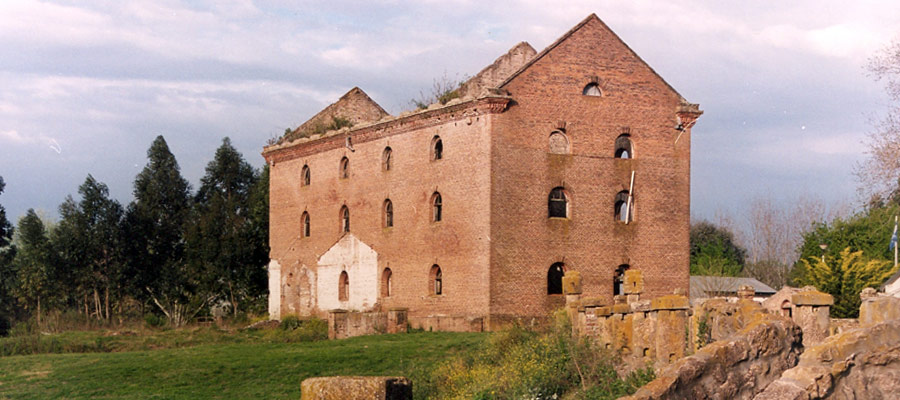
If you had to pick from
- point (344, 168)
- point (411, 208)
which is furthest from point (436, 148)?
point (344, 168)

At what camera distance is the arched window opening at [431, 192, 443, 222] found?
38.6 metres

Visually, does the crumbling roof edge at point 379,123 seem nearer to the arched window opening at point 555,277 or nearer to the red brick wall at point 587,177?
the red brick wall at point 587,177

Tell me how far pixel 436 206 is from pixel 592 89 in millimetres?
7426

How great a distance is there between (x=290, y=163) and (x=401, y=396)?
4324 cm

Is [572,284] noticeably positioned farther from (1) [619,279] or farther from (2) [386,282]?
(2) [386,282]

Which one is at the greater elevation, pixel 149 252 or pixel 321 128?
pixel 321 128

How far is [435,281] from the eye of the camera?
3847cm

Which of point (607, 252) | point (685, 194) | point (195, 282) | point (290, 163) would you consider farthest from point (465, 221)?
point (195, 282)

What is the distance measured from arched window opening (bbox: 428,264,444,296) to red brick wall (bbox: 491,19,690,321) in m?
3.43

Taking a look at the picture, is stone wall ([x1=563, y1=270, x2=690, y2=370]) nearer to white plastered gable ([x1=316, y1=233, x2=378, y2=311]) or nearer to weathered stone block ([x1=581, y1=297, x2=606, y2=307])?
weathered stone block ([x1=581, y1=297, x2=606, y2=307])

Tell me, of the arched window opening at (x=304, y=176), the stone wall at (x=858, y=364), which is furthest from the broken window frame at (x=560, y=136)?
the stone wall at (x=858, y=364)

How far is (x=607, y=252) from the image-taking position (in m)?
37.2

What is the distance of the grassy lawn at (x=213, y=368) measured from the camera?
24.1m

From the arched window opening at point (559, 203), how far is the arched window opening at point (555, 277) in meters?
1.87
